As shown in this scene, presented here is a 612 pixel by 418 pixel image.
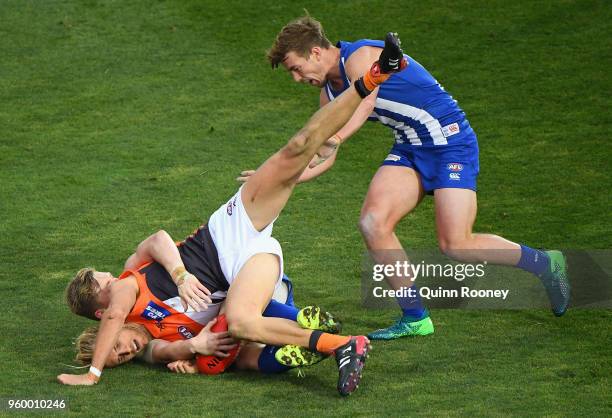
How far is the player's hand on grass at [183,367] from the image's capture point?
21.9 feet

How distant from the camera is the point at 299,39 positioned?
7.25 m

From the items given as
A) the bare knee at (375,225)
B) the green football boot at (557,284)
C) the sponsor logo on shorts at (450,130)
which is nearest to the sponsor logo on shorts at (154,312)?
the bare knee at (375,225)

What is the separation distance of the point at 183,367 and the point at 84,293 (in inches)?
28.0

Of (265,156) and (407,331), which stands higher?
(265,156)

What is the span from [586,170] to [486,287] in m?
2.58

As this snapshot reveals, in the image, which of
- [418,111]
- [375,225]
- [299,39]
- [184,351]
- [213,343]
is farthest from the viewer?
[418,111]

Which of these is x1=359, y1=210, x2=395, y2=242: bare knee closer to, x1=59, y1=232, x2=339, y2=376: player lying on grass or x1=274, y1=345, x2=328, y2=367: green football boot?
x1=59, y1=232, x2=339, y2=376: player lying on grass

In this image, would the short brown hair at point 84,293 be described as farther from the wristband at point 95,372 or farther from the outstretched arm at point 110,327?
the wristband at point 95,372

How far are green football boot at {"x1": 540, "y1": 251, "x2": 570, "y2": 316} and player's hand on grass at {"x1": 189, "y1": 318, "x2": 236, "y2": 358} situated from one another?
7.04 ft

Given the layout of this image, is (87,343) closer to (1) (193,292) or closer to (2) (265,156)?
(1) (193,292)

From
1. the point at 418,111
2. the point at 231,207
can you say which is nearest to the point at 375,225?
the point at 418,111

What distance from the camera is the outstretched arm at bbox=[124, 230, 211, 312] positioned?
21.6ft

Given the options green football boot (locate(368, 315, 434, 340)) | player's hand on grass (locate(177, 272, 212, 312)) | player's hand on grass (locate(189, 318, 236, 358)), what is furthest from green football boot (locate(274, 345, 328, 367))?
green football boot (locate(368, 315, 434, 340))

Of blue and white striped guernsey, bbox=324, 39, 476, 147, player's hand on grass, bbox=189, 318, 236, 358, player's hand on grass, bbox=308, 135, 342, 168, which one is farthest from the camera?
blue and white striped guernsey, bbox=324, 39, 476, 147
